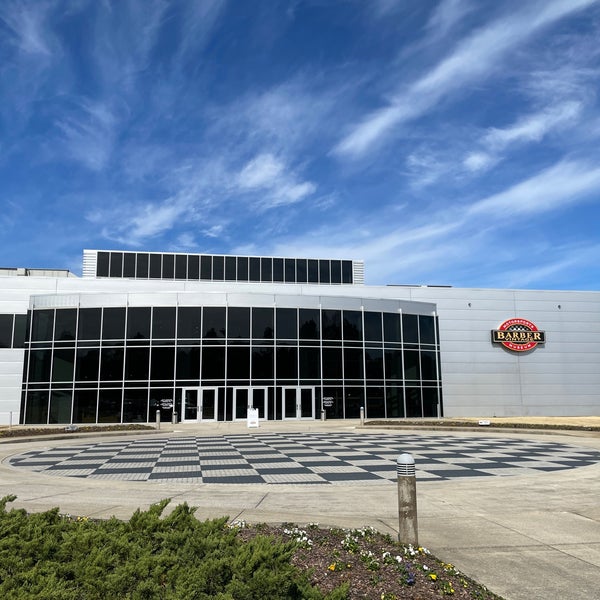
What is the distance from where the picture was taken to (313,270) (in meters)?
50.7

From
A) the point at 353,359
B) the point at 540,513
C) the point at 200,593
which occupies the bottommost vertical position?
the point at 540,513

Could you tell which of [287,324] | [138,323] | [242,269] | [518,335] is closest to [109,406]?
[138,323]

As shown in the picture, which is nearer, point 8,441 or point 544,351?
point 8,441

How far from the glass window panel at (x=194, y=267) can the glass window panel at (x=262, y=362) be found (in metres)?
13.9

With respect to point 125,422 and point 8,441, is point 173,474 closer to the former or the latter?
point 8,441

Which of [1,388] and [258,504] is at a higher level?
[1,388]

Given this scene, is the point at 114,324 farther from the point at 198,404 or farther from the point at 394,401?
the point at 394,401

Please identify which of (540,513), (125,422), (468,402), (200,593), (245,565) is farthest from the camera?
(468,402)

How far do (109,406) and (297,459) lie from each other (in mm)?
23445

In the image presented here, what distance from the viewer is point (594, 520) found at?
801cm

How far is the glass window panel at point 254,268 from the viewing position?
49.4 metres

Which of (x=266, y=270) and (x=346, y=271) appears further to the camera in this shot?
(x=346, y=271)

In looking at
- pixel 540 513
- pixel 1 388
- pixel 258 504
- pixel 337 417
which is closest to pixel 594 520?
pixel 540 513

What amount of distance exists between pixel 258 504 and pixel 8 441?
56.4 feet
